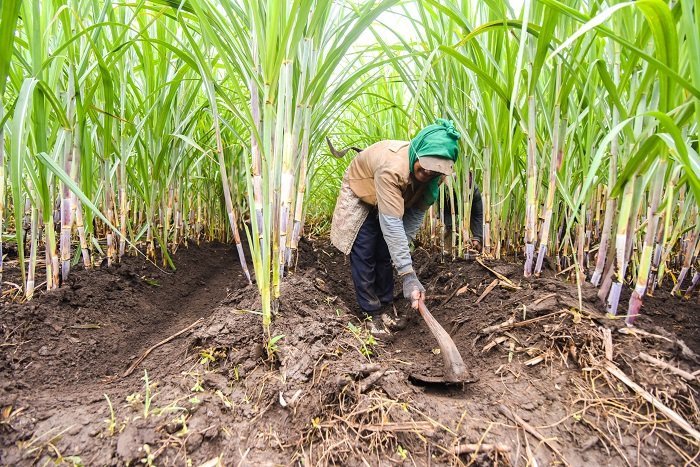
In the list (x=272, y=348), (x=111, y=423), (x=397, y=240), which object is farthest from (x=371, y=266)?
(x=111, y=423)

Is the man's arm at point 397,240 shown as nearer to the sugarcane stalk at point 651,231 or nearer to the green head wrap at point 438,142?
the green head wrap at point 438,142

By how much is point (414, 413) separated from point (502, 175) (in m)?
1.02

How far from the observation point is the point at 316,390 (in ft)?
3.05

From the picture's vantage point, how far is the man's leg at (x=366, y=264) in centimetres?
206

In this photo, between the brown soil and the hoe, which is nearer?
the brown soil

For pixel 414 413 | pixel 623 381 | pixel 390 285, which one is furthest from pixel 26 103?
pixel 390 285

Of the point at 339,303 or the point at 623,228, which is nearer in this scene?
the point at 623,228

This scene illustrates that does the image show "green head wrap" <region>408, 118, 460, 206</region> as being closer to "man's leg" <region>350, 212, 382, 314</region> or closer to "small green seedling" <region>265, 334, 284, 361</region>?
"man's leg" <region>350, 212, 382, 314</region>

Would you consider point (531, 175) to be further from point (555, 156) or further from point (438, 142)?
point (438, 142)

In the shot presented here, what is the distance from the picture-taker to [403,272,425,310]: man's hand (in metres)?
1.59

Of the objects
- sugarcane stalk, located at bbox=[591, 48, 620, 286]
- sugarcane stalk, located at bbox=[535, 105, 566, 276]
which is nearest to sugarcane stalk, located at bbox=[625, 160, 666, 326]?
sugarcane stalk, located at bbox=[591, 48, 620, 286]

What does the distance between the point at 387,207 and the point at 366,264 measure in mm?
441

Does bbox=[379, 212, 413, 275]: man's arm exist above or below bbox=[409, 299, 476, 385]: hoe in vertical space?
above

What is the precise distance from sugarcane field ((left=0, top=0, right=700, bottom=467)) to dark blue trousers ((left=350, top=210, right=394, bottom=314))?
0.24m
